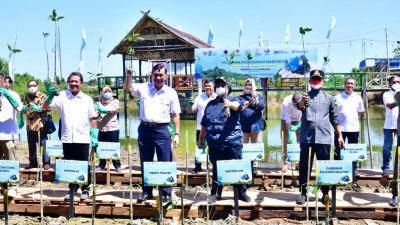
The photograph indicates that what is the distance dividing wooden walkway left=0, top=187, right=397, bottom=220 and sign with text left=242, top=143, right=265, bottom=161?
1.92ft

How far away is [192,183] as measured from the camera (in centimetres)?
671

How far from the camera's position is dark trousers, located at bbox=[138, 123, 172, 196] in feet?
16.6

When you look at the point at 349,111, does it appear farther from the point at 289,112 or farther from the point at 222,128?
the point at 222,128

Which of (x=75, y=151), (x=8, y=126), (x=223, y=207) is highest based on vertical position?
(x=8, y=126)

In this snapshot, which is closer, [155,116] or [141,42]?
[155,116]

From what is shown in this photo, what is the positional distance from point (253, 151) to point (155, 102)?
1.70m

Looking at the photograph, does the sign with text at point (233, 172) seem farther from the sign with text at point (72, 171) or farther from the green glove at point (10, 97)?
the green glove at point (10, 97)

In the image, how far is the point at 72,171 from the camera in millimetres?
4766

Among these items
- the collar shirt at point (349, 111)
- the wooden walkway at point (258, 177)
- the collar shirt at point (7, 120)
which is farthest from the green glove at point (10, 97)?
the collar shirt at point (349, 111)

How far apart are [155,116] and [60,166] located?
3.69ft

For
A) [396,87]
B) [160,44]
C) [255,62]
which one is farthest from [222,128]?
[160,44]

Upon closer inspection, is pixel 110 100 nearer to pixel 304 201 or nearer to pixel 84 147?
pixel 84 147

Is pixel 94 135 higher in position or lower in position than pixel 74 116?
lower

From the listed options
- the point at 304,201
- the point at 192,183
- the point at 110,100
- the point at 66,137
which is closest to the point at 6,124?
the point at 66,137
